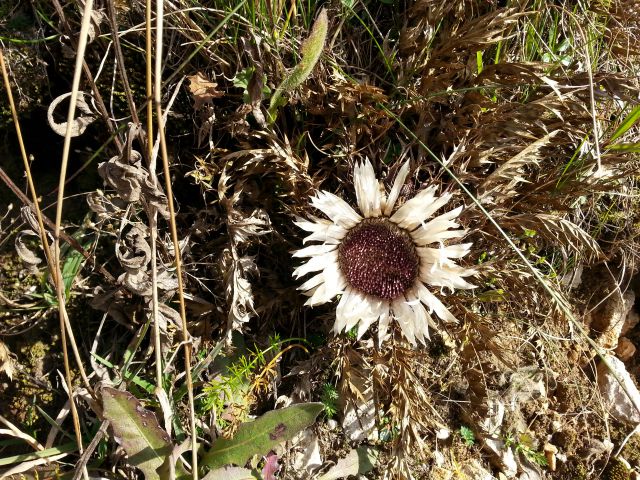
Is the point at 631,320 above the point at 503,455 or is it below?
above

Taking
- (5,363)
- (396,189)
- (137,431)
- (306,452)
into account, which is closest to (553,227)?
(396,189)

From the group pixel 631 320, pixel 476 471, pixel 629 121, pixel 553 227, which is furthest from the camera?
pixel 631 320

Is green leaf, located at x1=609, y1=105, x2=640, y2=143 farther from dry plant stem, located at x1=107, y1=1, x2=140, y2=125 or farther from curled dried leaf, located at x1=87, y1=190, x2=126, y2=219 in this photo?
curled dried leaf, located at x1=87, y1=190, x2=126, y2=219

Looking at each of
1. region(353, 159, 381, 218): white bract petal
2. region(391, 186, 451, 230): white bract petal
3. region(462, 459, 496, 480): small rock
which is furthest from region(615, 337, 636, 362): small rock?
region(353, 159, 381, 218): white bract petal

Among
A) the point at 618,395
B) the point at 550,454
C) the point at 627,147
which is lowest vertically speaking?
the point at 550,454

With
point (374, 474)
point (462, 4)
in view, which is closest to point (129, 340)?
point (374, 474)

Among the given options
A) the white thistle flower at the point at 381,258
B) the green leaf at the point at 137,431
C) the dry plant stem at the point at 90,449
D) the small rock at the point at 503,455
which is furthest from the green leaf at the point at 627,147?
the dry plant stem at the point at 90,449

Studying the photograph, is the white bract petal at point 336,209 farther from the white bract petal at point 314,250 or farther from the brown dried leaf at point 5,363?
the brown dried leaf at point 5,363

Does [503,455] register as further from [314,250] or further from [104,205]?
[104,205]
